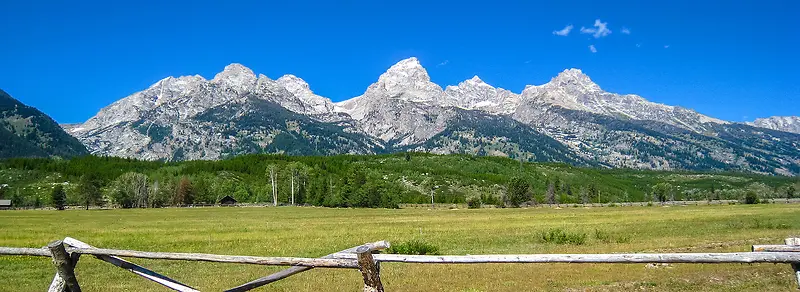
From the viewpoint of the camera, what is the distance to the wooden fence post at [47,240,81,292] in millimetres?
10344

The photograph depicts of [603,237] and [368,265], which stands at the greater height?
[368,265]

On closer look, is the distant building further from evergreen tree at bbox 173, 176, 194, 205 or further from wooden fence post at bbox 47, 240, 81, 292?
wooden fence post at bbox 47, 240, 81, 292

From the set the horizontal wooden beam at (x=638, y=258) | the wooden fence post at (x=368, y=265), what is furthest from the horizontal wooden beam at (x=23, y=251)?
the wooden fence post at (x=368, y=265)

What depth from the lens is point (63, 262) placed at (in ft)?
34.5

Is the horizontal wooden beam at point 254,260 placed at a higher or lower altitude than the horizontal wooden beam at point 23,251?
lower

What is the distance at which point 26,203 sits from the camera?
148 metres

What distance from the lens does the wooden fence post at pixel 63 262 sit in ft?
33.9

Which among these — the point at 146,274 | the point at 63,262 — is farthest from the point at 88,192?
the point at 146,274

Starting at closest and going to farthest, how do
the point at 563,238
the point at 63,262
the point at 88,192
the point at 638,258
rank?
1. the point at 638,258
2. the point at 63,262
3. the point at 563,238
4. the point at 88,192

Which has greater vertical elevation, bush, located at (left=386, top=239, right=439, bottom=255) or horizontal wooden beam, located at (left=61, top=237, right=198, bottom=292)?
horizontal wooden beam, located at (left=61, top=237, right=198, bottom=292)

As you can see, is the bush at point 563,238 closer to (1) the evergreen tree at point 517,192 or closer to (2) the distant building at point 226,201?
(1) the evergreen tree at point 517,192

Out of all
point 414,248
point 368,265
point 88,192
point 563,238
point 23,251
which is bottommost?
point 563,238

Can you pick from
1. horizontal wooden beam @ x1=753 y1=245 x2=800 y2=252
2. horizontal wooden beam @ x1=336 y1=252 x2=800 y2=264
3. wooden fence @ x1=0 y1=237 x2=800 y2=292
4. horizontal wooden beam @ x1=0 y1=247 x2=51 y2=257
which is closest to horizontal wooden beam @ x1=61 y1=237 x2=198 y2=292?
wooden fence @ x1=0 y1=237 x2=800 y2=292

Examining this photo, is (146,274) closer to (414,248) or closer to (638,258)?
(638,258)
